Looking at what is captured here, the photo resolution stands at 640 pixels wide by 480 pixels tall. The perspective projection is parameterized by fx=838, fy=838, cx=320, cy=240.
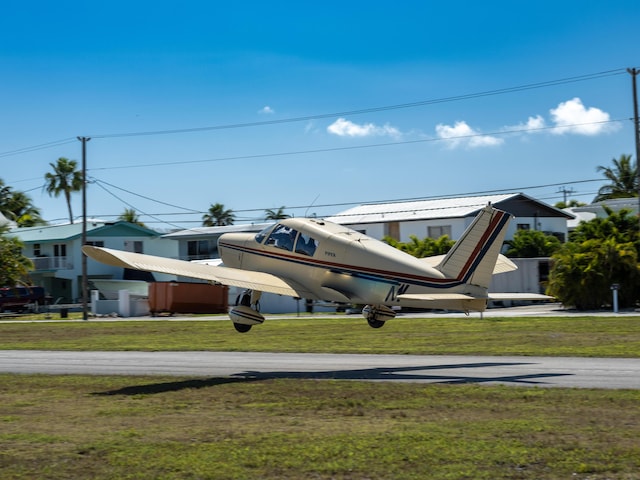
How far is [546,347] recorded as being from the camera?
2702 cm

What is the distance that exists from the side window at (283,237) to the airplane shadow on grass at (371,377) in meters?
3.64

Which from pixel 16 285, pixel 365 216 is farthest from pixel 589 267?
pixel 16 285

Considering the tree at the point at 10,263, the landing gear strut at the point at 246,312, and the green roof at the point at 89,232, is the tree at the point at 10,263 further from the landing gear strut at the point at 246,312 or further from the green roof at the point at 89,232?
the landing gear strut at the point at 246,312

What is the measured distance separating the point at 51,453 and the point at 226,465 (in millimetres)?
2646

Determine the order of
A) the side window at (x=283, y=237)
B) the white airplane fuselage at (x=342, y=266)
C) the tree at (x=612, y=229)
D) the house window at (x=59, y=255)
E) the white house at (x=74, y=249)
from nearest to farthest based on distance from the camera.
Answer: the white airplane fuselage at (x=342, y=266) < the side window at (x=283, y=237) < the tree at (x=612, y=229) < the white house at (x=74, y=249) < the house window at (x=59, y=255)

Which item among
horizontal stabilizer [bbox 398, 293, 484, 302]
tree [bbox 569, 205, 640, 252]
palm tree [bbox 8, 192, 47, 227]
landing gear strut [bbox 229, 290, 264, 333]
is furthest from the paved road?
palm tree [bbox 8, 192, 47, 227]

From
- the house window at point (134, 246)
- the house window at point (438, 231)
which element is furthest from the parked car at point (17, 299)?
the house window at point (438, 231)

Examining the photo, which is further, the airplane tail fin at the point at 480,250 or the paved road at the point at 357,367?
the airplane tail fin at the point at 480,250

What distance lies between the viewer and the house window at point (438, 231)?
66.1 metres

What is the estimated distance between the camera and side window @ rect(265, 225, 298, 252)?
22641 millimetres

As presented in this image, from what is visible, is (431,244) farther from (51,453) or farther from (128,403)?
(51,453)

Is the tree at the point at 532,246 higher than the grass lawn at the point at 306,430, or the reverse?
the tree at the point at 532,246

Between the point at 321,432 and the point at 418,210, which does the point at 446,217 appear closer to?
the point at 418,210

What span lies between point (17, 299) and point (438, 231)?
3468 cm
